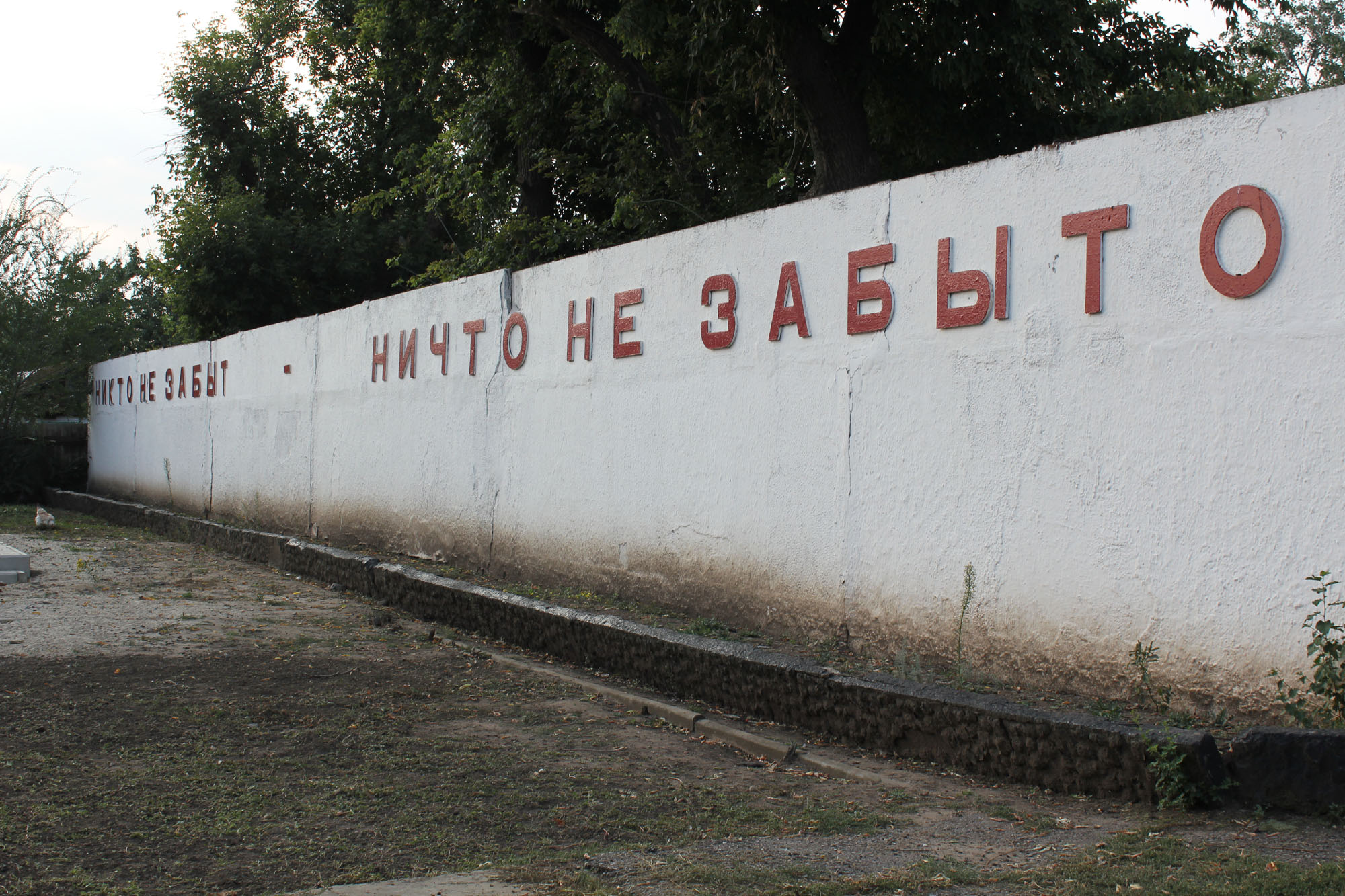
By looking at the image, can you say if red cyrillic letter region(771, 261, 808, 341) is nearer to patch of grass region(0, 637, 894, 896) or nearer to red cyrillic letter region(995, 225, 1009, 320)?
red cyrillic letter region(995, 225, 1009, 320)

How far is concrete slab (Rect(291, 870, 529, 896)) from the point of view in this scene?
292cm

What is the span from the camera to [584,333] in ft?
23.6

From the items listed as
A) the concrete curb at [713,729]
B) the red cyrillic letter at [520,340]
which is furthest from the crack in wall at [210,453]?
the concrete curb at [713,729]

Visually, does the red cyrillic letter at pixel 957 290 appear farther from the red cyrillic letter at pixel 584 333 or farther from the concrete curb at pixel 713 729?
the red cyrillic letter at pixel 584 333

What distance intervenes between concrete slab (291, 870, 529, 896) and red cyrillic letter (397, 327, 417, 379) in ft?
21.5

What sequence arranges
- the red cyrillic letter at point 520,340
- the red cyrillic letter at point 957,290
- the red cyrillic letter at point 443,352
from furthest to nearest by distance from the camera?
the red cyrillic letter at point 443,352 < the red cyrillic letter at point 520,340 < the red cyrillic letter at point 957,290

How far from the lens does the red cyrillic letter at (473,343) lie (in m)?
8.36

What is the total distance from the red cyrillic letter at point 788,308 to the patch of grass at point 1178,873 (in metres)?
2.97

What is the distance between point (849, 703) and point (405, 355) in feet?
19.4

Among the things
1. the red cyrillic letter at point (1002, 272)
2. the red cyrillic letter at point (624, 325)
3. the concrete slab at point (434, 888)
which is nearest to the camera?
the concrete slab at point (434, 888)

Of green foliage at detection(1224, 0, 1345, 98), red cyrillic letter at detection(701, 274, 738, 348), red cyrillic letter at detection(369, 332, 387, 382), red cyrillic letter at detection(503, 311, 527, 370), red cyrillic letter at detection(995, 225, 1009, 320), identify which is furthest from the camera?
green foliage at detection(1224, 0, 1345, 98)

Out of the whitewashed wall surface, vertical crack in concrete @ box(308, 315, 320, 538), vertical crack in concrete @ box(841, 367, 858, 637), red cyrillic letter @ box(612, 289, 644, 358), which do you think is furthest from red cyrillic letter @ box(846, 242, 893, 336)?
vertical crack in concrete @ box(308, 315, 320, 538)

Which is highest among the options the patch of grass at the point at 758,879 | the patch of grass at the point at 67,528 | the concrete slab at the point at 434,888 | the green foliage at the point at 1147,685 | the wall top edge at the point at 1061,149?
the wall top edge at the point at 1061,149

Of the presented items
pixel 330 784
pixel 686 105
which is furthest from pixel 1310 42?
pixel 330 784
